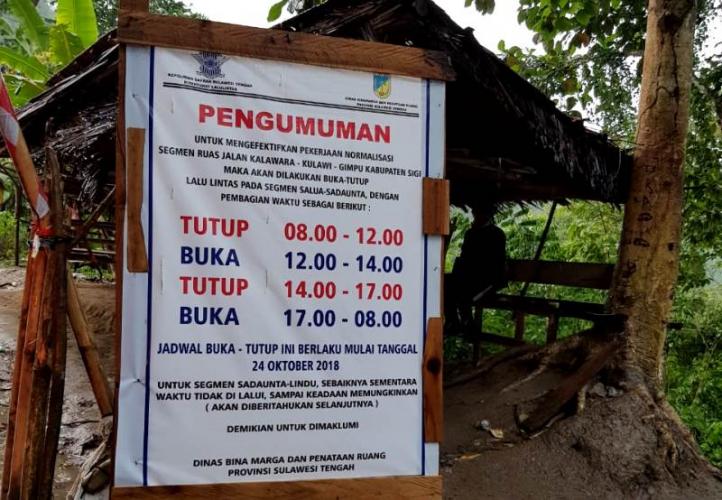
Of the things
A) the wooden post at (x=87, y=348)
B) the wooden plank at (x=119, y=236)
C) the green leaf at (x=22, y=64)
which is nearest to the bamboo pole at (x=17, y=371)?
the wooden post at (x=87, y=348)

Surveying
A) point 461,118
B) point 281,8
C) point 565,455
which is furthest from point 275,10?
point 565,455

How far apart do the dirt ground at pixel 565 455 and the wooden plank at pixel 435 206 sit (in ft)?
7.30

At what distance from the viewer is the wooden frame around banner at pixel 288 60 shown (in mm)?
1909

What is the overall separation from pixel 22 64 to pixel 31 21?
3.23 ft

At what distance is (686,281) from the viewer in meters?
8.03

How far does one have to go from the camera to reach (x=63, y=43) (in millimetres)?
6969

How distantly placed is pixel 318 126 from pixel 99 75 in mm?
1128

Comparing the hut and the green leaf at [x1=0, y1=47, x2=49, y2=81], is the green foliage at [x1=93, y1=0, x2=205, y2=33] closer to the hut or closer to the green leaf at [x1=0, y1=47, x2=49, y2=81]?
the green leaf at [x1=0, y1=47, x2=49, y2=81]

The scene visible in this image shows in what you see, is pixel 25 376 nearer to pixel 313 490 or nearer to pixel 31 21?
pixel 313 490

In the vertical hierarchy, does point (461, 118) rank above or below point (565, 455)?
above

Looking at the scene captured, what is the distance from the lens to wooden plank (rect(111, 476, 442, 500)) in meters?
1.92

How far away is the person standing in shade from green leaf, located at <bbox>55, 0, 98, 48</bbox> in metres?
5.35

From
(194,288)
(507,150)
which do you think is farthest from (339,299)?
(507,150)

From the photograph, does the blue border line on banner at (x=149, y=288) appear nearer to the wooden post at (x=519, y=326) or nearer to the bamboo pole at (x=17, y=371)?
the bamboo pole at (x=17, y=371)
